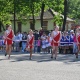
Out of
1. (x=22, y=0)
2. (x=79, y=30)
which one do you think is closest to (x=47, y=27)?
(x=22, y=0)

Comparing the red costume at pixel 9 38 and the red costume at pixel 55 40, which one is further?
the red costume at pixel 9 38

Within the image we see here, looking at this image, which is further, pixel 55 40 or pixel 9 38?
pixel 9 38

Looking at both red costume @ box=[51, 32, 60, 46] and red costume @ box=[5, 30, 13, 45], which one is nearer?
red costume @ box=[51, 32, 60, 46]

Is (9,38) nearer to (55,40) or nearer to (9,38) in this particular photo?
(9,38)

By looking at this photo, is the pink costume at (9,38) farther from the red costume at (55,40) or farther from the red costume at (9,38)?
the red costume at (55,40)

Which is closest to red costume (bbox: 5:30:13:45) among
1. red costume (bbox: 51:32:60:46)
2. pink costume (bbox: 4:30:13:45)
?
pink costume (bbox: 4:30:13:45)

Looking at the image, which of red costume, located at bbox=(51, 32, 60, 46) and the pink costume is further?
the pink costume

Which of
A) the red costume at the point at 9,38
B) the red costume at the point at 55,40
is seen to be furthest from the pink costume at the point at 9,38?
the red costume at the point at 55,40

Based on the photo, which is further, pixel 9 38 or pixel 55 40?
pixel 9 38

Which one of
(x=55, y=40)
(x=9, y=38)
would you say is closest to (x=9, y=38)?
(x=9, y=38)

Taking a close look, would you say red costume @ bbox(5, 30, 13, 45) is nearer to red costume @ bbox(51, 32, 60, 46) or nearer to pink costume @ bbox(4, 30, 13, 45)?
pink costume @ bbox(4, 30, 13, 45)

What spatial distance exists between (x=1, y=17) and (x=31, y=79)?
40715 millimetres

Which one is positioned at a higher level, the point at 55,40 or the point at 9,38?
the point at 9,38

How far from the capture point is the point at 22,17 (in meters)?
56.3
